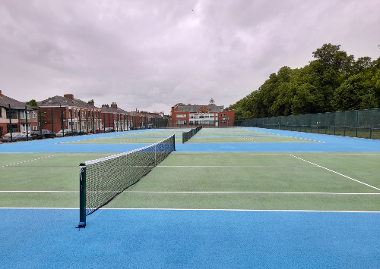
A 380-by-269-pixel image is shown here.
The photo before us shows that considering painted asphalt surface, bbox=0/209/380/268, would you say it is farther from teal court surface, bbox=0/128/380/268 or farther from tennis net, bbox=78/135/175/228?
tennis net, bbox=78/135/175/228

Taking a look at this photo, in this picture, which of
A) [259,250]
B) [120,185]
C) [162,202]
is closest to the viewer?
[259,250]

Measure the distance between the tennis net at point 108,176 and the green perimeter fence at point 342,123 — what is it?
25461mm

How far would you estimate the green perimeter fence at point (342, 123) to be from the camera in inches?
1075

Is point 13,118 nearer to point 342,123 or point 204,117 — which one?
point 342,123

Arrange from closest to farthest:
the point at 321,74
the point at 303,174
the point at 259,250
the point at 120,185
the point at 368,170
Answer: the point at 259,250, the point at 120,185, the point at 303,174, the point at 368,170, the point at 321,74

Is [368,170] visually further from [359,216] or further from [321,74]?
[321,74]

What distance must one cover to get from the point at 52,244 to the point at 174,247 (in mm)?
2204

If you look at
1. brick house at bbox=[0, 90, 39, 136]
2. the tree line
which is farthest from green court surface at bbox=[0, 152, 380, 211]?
the tree line

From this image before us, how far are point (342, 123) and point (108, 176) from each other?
110 feet

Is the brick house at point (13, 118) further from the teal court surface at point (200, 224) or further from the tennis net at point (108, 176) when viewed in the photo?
the teal court surface at point (200, 224)

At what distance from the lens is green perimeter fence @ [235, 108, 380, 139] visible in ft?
89.6

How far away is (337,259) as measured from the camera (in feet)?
13.0

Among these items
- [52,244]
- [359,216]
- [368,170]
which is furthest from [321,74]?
[52,244]

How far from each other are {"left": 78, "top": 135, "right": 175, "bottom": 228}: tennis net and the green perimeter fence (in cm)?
2546
